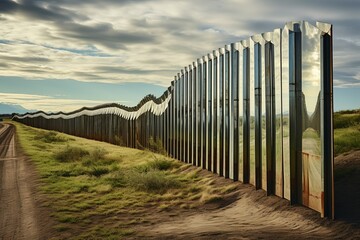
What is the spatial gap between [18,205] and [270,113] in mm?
6682

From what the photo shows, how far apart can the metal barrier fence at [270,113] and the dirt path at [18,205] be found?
5.02 metres

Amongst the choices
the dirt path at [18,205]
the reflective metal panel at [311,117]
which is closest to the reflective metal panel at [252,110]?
the reflective metal panel at [311,117]

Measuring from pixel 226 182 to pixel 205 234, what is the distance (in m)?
4.53

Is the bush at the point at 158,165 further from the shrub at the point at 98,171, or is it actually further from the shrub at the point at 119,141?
the shrub at the point at 119,141

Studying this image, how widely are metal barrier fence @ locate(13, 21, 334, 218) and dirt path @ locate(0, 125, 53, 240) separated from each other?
5022 millimetres

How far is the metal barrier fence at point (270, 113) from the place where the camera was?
7.30 m

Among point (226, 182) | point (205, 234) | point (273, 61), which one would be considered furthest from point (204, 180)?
point (205, 234)

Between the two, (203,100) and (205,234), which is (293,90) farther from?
(203,100)

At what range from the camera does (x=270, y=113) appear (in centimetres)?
924

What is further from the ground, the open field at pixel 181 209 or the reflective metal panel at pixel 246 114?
the reflective metal panel at pixel 246 114

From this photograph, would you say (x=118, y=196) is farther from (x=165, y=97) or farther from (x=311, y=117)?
(x=165, y=97)

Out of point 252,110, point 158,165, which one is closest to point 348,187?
point 252,110

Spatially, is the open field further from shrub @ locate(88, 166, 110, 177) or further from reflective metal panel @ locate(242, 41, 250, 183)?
shrub @ locate(88, 166, 110, 177)

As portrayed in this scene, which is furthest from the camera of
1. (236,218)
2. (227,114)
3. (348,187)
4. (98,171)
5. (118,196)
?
(98,171)
